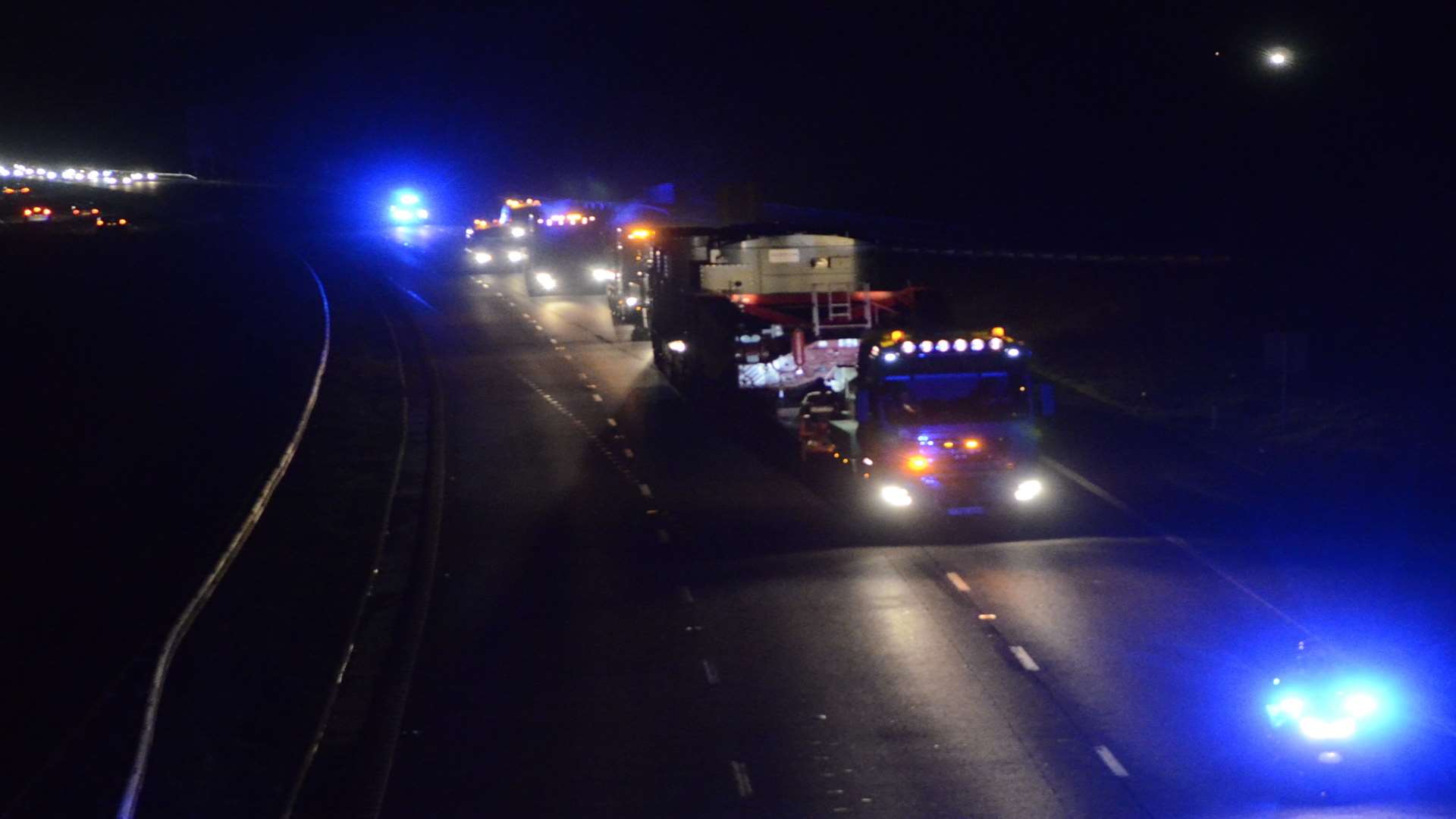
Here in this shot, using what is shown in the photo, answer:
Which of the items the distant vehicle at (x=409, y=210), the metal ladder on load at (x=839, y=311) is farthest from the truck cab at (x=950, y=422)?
the distant vehicle at (x=409, y=210)

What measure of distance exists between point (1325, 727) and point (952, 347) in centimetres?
1014

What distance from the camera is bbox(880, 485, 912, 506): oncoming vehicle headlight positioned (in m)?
20.8

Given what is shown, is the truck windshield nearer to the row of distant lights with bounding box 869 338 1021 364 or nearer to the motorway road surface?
the row of distant lights with bounding box 869 338 1021 364

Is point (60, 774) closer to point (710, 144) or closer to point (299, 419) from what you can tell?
point (299, 419)

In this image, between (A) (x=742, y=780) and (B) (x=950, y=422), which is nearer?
(A) (x=742, y=780)

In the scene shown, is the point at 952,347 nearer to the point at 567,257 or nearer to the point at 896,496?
the point at 896,496

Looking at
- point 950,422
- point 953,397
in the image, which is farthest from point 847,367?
point 950,422

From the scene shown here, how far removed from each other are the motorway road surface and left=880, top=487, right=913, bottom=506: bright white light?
15.5 inches

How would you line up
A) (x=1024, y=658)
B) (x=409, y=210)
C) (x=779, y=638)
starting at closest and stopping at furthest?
(x=1024, y=658) → (x=779, y=638) → (x=409, y=210)

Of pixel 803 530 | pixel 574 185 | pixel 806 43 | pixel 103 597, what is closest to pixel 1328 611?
pixel 803 530

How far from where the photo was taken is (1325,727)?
1170cm

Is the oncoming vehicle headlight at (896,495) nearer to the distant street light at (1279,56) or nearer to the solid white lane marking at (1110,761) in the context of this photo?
the solid white lane marking at (1110,761)

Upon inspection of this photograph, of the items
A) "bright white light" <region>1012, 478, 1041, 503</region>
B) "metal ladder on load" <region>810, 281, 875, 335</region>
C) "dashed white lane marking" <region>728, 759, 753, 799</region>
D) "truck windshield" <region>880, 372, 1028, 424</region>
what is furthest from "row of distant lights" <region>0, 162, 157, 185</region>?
"dashed white lane marking" <region>728, 759, 753, 799</region>

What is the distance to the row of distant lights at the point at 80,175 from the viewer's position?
428 ft
